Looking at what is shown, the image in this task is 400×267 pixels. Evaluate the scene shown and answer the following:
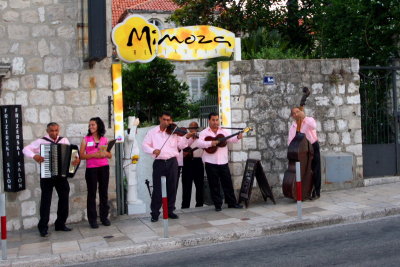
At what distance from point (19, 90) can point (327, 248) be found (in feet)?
18.2

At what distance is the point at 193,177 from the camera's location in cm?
1069

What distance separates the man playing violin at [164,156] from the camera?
354 inches

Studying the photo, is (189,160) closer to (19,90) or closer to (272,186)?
(272,186)

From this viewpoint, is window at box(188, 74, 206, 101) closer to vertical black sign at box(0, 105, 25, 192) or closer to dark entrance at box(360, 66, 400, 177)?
dark entrance at box(360, 66, 400, 177)

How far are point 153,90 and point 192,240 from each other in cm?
1710

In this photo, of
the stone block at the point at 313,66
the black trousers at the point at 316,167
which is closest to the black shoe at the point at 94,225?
the black trousers at the point at 316,167

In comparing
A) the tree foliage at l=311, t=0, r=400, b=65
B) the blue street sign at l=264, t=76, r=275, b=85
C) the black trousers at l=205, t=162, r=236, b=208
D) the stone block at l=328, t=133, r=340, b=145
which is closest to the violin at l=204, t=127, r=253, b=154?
the black trousers at l=205, t=162, r=236, b=208

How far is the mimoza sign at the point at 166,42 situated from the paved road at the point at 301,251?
3815 millimetres

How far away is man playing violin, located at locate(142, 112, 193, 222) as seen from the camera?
8984mm

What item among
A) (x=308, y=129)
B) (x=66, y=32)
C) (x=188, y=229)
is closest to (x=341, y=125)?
(x=308, y=129)

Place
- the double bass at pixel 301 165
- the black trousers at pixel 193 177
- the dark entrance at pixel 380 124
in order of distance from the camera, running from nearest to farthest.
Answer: the double bass at pixel 301 165 → the black trousers at pixel 193 177 → the dark entrance at pixel 380 124

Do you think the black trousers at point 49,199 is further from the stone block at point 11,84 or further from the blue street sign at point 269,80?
the blue street sign at point 269,80

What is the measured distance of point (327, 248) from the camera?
22.6 feet

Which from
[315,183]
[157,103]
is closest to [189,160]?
[315,183]
